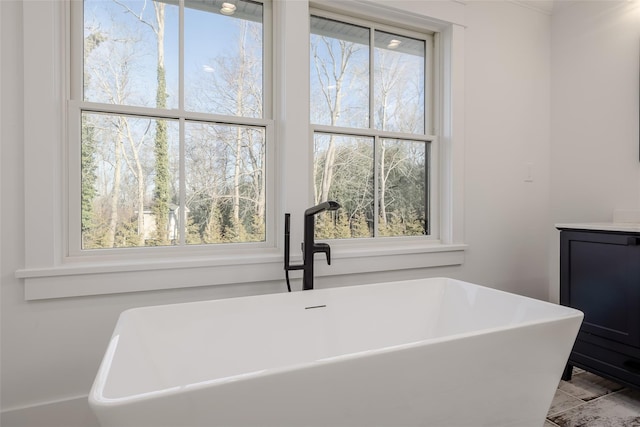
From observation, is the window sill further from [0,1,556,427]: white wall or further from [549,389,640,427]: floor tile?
[549,389,640,427]: floor tile

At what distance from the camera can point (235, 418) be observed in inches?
32.9

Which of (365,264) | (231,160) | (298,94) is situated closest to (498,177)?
(365,264)

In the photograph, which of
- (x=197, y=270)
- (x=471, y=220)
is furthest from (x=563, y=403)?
(x=197, y=270)

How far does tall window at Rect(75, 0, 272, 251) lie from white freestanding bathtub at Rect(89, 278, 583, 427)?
53cm

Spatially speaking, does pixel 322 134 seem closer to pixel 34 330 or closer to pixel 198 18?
pixel 198 18

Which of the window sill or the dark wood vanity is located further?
the dark wood vanity

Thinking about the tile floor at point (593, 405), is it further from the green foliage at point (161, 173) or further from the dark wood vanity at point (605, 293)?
the green foliage at point (161, 173)

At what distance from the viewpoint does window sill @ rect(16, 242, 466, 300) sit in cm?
152

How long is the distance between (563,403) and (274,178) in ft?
6.10

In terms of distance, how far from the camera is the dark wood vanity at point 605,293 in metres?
1.86

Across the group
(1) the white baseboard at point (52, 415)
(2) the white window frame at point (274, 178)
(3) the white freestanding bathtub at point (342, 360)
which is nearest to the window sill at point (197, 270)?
(2) the white window frame at point (274, 178)

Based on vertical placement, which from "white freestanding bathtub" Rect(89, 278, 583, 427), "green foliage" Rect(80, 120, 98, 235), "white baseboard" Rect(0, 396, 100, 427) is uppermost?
"green foliage" Rect(80, 120, 98, 235)

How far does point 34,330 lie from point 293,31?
1.72 m

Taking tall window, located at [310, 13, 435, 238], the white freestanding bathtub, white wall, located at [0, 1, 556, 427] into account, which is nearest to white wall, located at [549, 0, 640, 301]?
white wall, located at [0, 1, 556, 427]
